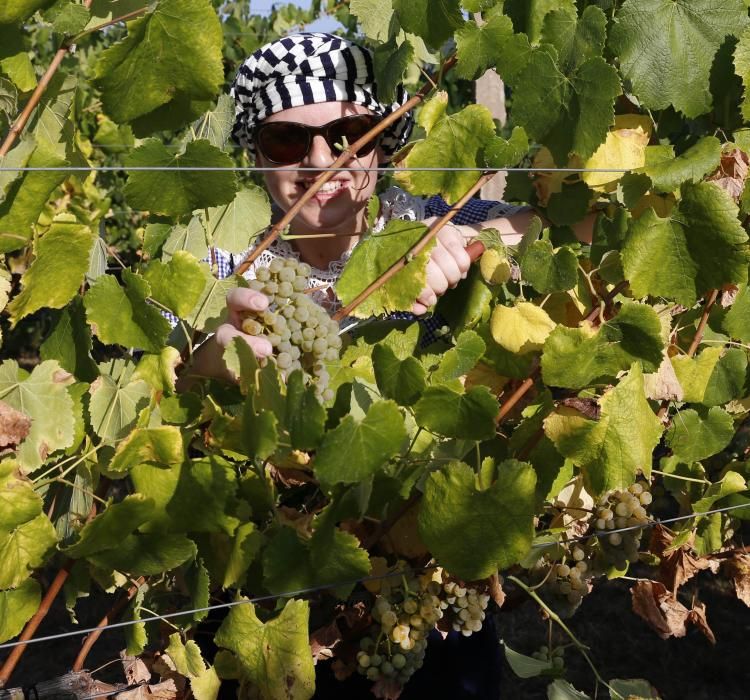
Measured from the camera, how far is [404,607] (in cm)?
122

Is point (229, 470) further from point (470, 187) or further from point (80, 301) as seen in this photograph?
point (470, 187)

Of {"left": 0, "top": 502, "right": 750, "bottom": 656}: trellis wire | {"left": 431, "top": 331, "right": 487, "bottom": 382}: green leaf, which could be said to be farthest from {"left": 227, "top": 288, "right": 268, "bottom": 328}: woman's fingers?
{"left": 0, "top": 502, "right": 750, "bottom": 656}: trellis wire

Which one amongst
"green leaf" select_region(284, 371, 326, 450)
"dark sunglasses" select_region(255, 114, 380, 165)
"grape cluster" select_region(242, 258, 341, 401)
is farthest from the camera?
"dark sunglasses" select_region(255, 114, 380, 165)

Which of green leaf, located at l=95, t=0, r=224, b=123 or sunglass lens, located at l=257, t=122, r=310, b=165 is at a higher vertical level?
green leaf, located at l=95, t=0, r=224, b=123

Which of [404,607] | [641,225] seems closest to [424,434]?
[404,607]

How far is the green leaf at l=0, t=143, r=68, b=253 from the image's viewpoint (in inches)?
40.9

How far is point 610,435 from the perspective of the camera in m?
1.12

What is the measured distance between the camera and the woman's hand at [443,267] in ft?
4.01

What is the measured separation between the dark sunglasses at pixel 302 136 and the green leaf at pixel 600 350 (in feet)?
2.21

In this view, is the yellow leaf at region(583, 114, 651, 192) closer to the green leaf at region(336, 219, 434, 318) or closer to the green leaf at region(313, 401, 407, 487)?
the green leaf at region(336, 219, 434, 318)

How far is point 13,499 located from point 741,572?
41.4 inches

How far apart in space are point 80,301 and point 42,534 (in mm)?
291

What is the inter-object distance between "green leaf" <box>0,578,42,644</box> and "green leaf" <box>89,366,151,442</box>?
0.19 m

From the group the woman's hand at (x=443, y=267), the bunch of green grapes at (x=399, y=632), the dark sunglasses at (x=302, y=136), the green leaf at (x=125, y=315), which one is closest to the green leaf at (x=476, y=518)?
the bunch of green grapes at (x=399, y=632)
